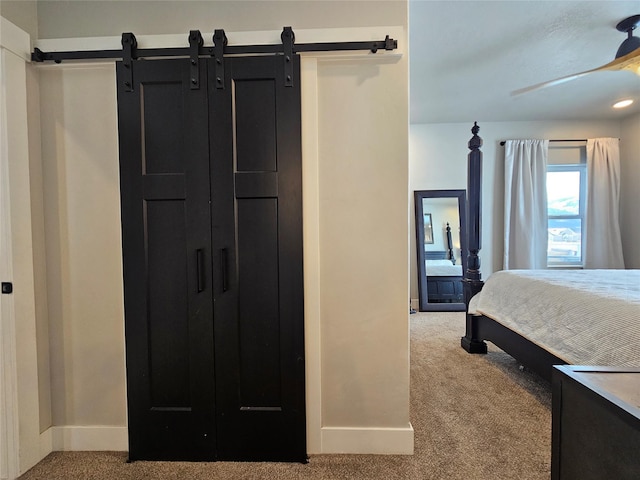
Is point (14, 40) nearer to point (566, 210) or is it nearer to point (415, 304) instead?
point (415, 304)

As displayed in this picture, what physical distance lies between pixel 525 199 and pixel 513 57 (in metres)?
2.08

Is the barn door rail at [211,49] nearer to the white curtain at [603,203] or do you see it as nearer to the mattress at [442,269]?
the mattress at [442,269]

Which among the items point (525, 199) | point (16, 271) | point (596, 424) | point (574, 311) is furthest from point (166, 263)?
point (525, 199)

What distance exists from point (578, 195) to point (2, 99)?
5.70 metres

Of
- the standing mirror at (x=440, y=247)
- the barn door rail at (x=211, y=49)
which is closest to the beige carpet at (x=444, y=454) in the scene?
the standing mirror at (x=440, y=247)

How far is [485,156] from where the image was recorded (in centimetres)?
423

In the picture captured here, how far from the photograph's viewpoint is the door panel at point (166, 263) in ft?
5.06

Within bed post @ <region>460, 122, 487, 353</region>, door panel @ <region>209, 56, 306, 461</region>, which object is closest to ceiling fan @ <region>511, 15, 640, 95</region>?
bed post @ <region>460, 122, 487, 353</region>

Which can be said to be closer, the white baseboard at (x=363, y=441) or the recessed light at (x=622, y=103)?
the white baseboard at (x=363, y=441)

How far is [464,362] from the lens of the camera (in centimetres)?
260

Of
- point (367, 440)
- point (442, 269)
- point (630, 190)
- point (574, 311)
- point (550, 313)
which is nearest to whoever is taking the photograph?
point (367, 440)

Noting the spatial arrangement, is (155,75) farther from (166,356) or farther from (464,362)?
(464,362)

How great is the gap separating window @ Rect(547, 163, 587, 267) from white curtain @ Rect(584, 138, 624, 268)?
0.37 ft

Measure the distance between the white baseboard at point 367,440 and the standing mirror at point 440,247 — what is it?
2.69m
